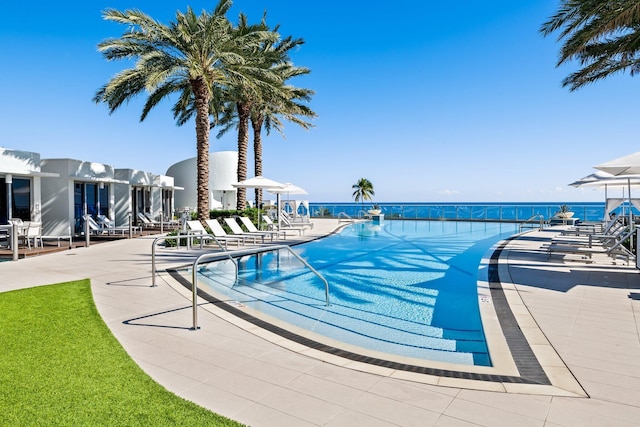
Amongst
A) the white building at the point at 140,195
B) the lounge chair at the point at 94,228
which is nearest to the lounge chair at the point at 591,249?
the lounge chair at the point at 94,228

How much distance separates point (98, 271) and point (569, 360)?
28.7ft

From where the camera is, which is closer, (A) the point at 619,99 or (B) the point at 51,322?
(B) the point at 51,322

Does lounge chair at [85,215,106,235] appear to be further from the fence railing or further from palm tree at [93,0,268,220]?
the fence railing

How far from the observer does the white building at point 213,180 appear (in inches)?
1238

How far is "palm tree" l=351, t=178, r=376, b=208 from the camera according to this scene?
38.5 metres

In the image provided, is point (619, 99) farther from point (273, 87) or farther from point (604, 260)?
point (273, 87)

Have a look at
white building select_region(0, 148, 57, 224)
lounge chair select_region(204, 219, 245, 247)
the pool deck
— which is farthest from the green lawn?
white building select_region(0, 148, 57, 224)

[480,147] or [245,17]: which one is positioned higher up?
[245,17]

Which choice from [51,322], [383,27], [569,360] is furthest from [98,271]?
[383,27]

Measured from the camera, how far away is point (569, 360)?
143 inches

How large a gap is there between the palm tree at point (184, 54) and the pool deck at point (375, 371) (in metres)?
9.13

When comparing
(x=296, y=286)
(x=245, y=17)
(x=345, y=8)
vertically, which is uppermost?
(x=345, y=8)

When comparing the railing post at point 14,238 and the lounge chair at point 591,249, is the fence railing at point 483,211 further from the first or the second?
the railing post at point 14,238

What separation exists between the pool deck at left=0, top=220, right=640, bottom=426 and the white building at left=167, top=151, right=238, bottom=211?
25.8m
